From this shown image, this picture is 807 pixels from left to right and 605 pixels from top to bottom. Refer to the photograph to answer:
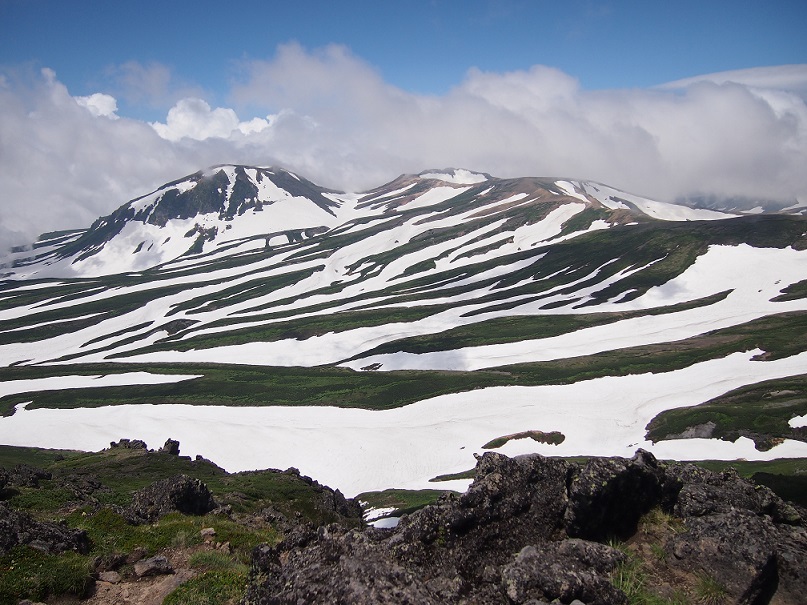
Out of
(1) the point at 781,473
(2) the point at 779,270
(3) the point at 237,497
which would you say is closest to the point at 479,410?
(1) the point at 781,473

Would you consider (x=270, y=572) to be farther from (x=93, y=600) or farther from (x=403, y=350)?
(x=403, y=350)

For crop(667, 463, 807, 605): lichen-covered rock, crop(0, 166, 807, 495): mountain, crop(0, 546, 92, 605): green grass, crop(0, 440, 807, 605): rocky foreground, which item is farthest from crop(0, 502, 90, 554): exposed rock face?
crop(0, 166, 807, 495): mountain

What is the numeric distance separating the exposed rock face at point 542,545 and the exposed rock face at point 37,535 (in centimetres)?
849

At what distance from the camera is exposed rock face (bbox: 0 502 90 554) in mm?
14711

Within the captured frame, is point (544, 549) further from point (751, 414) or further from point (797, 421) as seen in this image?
point (751, 414)

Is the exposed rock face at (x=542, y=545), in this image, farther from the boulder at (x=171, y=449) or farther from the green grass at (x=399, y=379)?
the green grass at (x=399, y=379)

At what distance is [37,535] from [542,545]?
15.7 m

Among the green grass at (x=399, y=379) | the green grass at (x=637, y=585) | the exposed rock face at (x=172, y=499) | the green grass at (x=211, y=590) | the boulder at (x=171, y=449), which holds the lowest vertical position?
the green grass at (x=399, y=379)

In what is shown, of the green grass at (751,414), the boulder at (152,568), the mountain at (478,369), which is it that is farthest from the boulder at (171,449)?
the green grass at (751,414)

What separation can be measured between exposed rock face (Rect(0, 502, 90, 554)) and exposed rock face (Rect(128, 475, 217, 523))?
→ 6640 mm

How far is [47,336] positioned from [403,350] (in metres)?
160

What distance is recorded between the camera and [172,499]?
24.5 m

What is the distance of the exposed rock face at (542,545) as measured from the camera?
9.30 metres

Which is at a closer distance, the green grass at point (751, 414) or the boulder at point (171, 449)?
the boulder at point (171, 449)
